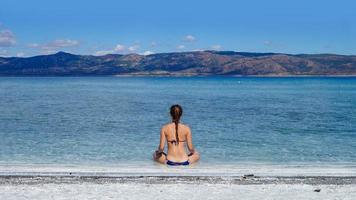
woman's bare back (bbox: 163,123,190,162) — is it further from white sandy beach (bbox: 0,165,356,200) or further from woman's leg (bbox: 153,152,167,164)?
white sandy beach (bbox: 0,165,356,200)

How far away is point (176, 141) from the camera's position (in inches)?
584

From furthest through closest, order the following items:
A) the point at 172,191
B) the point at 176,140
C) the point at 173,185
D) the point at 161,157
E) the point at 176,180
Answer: the point at 161,157
the point at 176,140
the point at 176,180
the point at 173,185
the point at 172,191

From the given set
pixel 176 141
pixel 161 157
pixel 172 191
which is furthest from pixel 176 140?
pixel 172 191

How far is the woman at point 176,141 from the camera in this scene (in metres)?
14.6

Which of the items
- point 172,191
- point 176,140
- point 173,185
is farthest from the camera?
point 176,140

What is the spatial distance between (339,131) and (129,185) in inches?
863

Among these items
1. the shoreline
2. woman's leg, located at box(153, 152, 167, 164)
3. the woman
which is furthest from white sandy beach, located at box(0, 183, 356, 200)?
woman's leg, located at box(153, 152, 167, 164)

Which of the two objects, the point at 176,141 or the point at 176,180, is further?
the point at 176,141

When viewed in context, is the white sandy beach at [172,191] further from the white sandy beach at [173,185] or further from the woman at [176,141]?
the woman at [176,141]

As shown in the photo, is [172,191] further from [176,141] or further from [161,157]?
[161,157]

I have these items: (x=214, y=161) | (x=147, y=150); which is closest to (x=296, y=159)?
(x=214, y=161)

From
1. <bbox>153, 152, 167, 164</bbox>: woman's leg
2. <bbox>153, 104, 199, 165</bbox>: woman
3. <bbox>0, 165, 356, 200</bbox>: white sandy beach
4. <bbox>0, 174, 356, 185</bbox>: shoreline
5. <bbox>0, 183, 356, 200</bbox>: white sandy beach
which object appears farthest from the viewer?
<bbox>153, 152, 167, 164</bbox>: woman's leg

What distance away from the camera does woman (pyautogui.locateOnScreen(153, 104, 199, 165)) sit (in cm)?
1455

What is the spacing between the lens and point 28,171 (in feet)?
51.3
